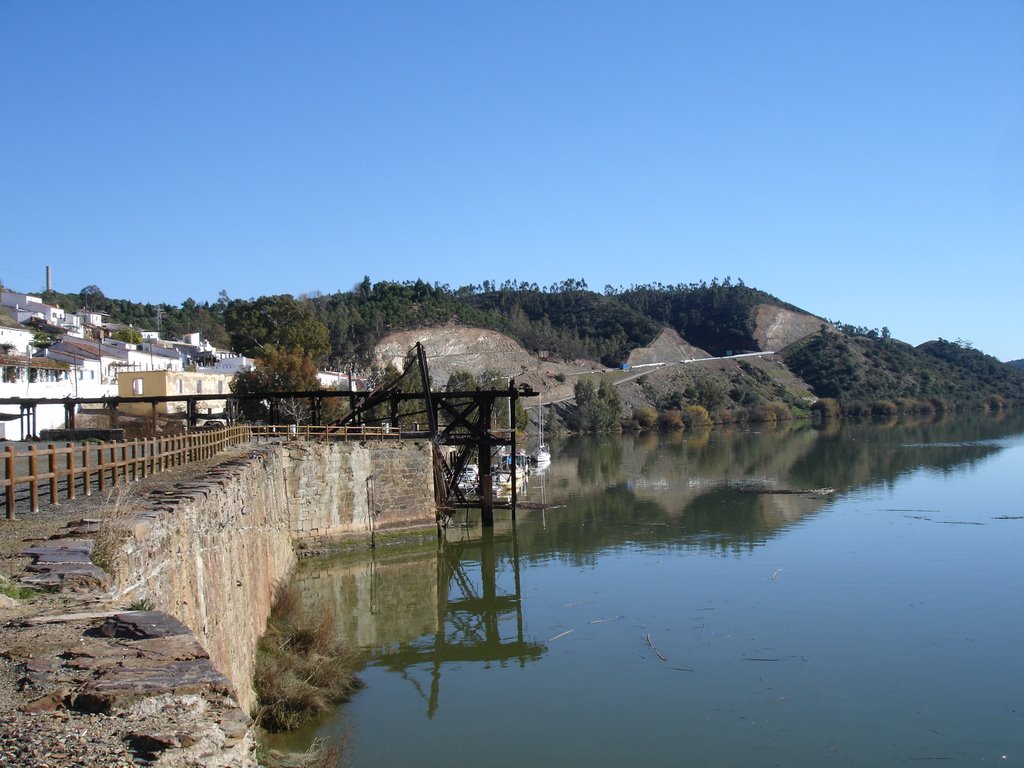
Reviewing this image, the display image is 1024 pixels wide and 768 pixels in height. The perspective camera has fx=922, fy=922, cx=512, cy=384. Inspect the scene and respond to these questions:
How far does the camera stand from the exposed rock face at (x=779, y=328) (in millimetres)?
185750

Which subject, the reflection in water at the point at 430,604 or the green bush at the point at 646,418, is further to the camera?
the green bush at the point at 646,418

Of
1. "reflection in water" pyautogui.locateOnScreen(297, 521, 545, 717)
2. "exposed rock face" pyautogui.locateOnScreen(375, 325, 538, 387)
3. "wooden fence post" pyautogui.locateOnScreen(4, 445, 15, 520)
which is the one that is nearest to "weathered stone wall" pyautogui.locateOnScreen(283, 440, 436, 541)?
"reflection in water" pyautogui.locateOnScreen(297, 521, 545, 717)

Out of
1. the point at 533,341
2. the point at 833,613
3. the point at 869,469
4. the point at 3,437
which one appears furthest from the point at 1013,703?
the point at 533,341

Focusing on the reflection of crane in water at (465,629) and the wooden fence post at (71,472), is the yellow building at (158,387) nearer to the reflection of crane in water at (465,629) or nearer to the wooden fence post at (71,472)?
the reflection of crane in water at (465,629)

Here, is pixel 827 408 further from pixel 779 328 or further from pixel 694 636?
pixel 694 636

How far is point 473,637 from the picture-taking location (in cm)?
2247

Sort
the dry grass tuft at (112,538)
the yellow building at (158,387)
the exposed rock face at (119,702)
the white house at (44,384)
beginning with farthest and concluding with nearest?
the yellow building at (158,387)
the white house at (44,384)
the dry grass tuft at (112,538)
the exposed rock face at (119,702)

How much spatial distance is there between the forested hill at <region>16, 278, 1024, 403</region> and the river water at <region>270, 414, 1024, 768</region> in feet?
119

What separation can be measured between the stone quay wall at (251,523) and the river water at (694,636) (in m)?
1.52


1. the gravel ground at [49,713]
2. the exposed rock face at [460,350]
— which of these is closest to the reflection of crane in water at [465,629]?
the gravel ground at [49,713]

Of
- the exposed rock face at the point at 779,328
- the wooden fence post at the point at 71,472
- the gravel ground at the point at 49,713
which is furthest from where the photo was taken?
the exposed rock face at the point at 779,328

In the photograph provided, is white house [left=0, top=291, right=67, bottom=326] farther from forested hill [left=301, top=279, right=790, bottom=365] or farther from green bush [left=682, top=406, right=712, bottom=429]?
green bush [left=682, top=406, right=712, bottom=429]

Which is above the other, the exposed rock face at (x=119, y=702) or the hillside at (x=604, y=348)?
the hillside at (x=604, y=348)

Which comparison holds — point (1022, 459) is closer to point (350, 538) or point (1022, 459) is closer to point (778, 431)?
point (778, 431)
